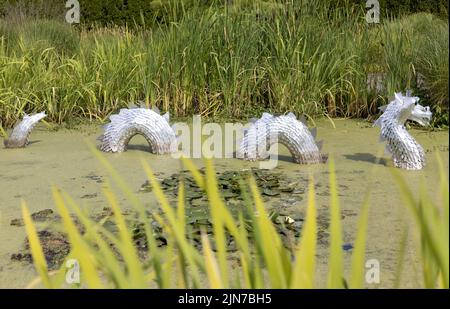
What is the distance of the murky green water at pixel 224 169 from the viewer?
2635 millimetres

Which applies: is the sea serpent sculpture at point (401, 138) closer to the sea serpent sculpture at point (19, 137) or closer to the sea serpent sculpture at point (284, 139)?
the sea serpent sculpture at point (284, 139)

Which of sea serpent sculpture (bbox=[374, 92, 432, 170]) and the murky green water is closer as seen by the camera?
the murky green water

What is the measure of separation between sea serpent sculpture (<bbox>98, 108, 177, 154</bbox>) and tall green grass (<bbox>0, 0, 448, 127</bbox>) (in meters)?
1.32

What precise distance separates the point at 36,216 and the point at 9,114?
2.80 m

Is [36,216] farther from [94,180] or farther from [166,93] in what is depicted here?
[166,93]

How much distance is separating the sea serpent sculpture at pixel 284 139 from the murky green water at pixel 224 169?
80 millimetres

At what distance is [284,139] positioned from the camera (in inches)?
169

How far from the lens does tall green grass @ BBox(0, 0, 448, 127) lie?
5.91 meters

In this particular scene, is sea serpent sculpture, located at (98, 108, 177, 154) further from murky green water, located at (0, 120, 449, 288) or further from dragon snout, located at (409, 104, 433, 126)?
dragon snout, located at (409, 104, 433, 126)

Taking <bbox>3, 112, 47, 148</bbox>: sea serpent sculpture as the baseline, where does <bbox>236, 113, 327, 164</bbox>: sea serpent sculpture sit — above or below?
above

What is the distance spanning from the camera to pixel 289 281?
122cm

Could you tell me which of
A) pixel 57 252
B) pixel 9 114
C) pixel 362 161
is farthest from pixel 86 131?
pixel 57 252

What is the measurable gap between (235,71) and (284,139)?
1.77m

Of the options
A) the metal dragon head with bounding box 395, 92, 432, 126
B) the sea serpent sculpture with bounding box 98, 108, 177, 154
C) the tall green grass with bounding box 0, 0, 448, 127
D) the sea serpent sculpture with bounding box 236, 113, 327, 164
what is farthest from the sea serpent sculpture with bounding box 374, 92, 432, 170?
the tall green grass with bounding box 0, 0, 448, 127
